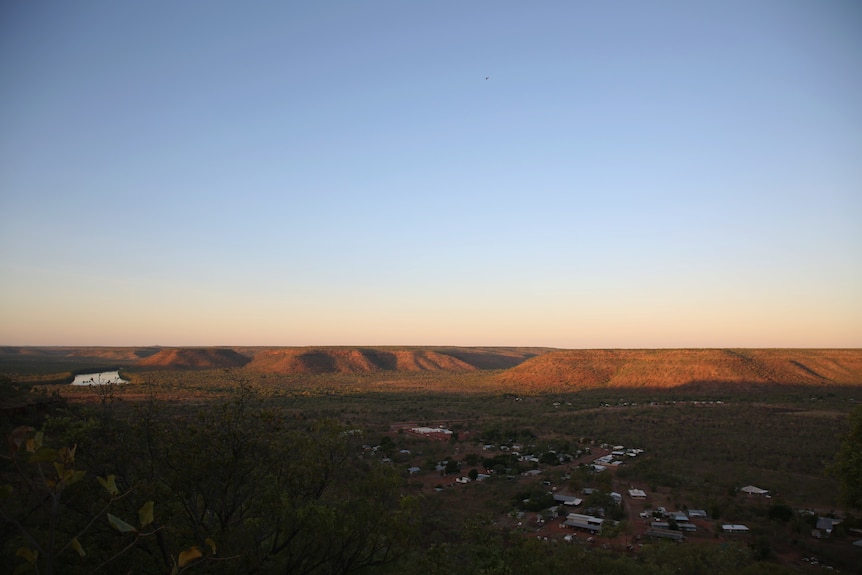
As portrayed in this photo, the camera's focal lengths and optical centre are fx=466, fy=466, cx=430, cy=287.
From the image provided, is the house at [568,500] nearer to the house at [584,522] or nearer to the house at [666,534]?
the house at [584,522]

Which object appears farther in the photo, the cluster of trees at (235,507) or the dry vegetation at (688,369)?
the dry vegetation at (688,369)

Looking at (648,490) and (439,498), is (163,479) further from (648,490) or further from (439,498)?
(648,490)

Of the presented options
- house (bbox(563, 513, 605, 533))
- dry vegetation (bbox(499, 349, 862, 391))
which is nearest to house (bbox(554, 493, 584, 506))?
house (bbox(563, 513, 605, 533))

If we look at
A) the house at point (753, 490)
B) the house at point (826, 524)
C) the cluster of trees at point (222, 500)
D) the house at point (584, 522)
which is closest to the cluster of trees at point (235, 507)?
the cluster of trees at point (222, 500)

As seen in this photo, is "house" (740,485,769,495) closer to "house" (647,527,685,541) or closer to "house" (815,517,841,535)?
"house" (815,517,841,535)

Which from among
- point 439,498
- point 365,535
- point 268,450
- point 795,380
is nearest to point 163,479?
point 268,450

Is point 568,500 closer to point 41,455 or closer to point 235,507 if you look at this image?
point 235,507

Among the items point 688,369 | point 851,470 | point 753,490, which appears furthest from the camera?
point 688,369

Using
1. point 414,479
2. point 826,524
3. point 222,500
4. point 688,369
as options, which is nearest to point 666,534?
point 826,524
